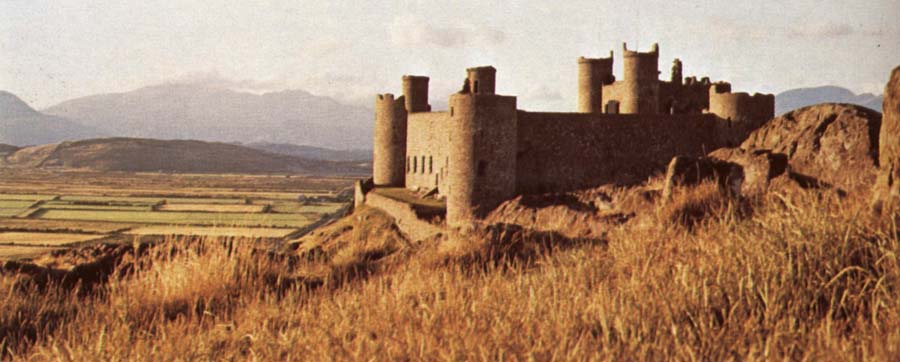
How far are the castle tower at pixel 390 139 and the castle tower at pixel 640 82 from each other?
11570mm

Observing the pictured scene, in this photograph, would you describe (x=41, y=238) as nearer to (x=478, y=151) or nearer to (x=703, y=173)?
(x=478, y=151)

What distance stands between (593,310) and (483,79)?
37639 mm

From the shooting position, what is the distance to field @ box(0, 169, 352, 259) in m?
73.2

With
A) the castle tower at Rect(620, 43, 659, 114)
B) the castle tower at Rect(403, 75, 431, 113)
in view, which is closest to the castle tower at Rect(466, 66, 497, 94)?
the castle tower at Rect(403, 75, 431, 113)

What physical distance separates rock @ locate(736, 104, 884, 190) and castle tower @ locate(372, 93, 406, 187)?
34.4 meters

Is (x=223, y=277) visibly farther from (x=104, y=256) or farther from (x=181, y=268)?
(x=104, y=256)

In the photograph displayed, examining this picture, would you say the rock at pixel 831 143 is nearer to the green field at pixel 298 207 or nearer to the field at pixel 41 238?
the field at pixel 41 238

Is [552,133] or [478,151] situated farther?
[552,133]

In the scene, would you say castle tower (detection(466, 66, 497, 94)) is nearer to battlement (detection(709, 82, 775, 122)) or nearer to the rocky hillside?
battlement (detection(709, 82, 775, 122))

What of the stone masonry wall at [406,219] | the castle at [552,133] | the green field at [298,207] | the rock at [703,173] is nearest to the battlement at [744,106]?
the castle at [552,133]

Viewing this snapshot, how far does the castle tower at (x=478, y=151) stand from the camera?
1328 inches

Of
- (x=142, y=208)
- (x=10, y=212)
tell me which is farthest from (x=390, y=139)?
(x=10, y=212)

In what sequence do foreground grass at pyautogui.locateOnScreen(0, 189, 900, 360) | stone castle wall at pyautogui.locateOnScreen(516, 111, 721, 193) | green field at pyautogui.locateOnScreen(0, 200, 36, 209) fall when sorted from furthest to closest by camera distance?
green field at pyautogui.locateOnScreen(0, 200, 36, 209), stone castle wall at pyautogui.locateOnScreen(516, 111, 721, 193), foreground grass at pyautogui.locateOnScreen(0, 189, 900, 360)

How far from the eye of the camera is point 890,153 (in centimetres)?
658
